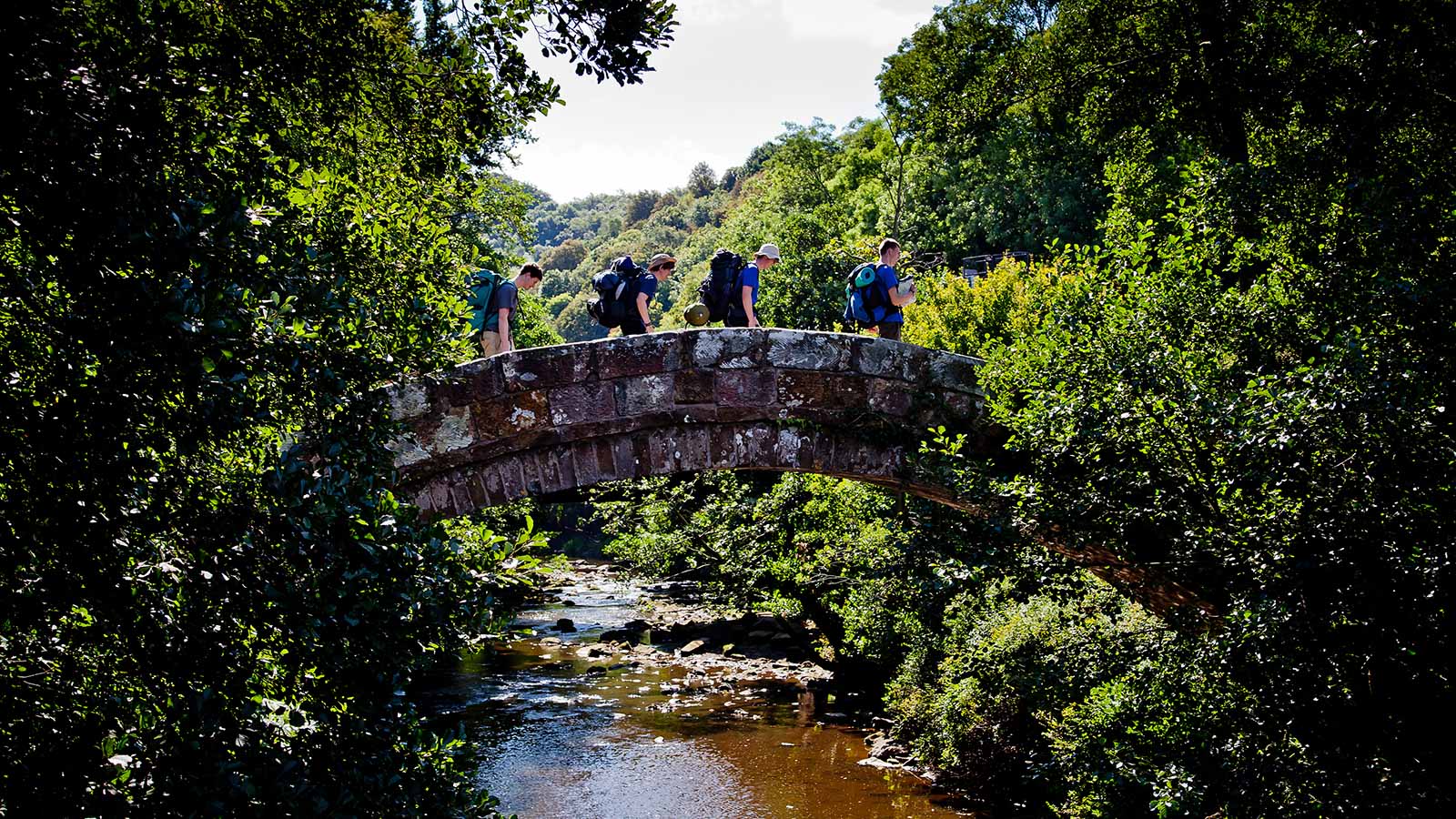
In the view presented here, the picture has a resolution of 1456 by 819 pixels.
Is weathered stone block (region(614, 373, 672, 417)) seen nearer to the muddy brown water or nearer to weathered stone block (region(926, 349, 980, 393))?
weathered stone block (region(926, 349, 980, 393))

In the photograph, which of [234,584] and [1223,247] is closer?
[234,584]

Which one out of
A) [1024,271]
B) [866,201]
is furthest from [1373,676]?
[866,201]

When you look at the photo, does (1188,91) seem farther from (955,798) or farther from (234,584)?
(234,584)

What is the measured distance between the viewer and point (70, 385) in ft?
10.9

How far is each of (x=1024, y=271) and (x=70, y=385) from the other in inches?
659

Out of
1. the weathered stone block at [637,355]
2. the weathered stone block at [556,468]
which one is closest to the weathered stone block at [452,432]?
the weathered stone block at [556,468]

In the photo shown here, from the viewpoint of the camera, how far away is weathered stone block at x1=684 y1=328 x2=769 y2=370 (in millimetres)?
7344

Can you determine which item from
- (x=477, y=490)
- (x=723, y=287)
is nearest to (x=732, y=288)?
(x=723, y=287)

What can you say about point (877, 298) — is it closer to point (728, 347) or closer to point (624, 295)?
point (728, 347)

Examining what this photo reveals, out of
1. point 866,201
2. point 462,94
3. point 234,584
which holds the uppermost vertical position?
point 866,201

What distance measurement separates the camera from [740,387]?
7.43 meters

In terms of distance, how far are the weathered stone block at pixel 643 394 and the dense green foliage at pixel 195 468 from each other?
2481 mm

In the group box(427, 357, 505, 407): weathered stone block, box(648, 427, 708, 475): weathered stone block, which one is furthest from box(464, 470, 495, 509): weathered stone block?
box(648, 427, 708, 475): weathered stone block

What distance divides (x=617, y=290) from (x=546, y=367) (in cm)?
179
